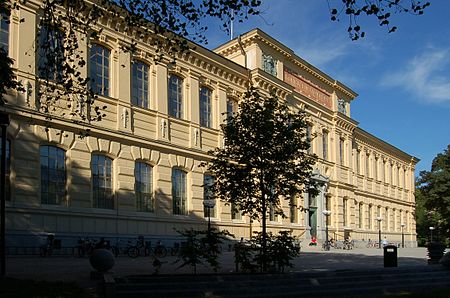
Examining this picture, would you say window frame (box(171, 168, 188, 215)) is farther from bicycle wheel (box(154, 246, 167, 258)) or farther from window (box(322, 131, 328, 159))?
window (box(322, 131, 328, 159))

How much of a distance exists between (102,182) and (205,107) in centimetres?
1032

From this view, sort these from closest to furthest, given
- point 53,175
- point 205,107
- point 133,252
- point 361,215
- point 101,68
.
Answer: point 53,175
point 133,252
point 101,68
point 205,107
point 361,215

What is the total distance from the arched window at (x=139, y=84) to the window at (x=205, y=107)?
5.04 meters

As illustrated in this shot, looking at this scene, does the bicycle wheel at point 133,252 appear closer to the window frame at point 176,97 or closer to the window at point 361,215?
the window frame at point 176,97

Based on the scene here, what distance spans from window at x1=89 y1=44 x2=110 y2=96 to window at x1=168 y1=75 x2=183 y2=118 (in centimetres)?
508

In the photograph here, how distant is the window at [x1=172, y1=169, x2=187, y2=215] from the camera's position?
31.7 metres

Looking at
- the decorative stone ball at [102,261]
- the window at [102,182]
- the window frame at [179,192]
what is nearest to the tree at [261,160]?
the decorative stone ball at [102,261]

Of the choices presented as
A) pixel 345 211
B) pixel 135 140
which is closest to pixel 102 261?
pixel 135 140

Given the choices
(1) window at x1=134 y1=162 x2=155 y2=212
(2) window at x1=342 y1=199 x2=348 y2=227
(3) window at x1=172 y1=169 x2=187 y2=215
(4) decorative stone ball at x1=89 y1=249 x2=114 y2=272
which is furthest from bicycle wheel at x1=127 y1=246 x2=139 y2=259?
(2) window at x1=342 y1=199 x2=348 y2=227

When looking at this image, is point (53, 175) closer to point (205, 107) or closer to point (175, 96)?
point (175, 96)

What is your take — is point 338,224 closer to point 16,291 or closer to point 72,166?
point 72,166

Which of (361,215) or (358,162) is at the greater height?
(358,162)

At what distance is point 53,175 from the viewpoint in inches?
973

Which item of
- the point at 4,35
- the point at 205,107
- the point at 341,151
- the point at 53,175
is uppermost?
the point at 4,35
